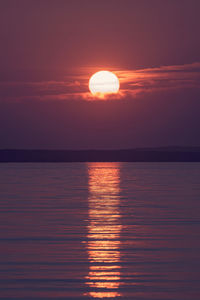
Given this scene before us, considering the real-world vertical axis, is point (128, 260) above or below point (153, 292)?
above

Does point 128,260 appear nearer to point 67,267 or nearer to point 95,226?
point 67,267

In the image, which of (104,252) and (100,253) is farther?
(104,252)

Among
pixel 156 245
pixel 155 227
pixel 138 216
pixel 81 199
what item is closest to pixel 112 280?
pixel 156 245

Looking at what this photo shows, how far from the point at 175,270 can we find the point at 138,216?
13438 mm

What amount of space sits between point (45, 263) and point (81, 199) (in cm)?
2370

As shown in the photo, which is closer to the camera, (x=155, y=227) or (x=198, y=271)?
(x=198, y=271)

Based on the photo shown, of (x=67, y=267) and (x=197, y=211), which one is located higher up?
(x=197, y=211)

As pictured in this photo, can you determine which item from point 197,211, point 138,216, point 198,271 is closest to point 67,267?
point 198,271

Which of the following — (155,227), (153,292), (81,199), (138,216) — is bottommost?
(153,292)

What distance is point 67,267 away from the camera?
55.2 feet

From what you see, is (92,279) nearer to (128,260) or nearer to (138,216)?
(128,260)

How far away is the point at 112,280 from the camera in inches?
599

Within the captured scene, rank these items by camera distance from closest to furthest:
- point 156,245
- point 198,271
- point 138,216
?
point 198,271 → point 156,245 → point 138,216

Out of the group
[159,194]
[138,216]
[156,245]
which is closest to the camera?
[156,245]
